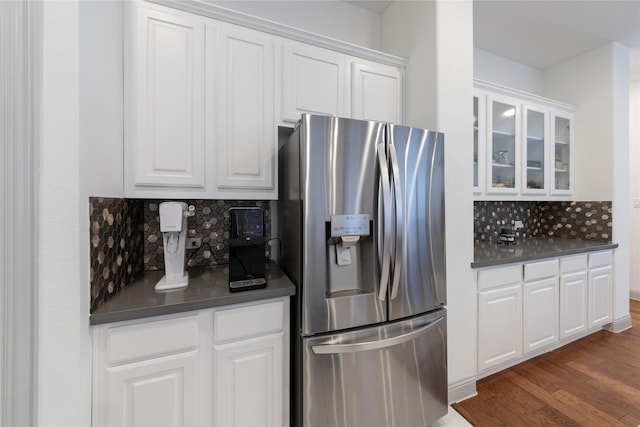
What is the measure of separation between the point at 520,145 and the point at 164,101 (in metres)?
2.98

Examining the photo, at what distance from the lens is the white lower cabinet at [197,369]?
3.15 ft

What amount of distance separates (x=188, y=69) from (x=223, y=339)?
1.35 m

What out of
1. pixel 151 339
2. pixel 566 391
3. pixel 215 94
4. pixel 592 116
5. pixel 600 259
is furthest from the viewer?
pixel 592 116

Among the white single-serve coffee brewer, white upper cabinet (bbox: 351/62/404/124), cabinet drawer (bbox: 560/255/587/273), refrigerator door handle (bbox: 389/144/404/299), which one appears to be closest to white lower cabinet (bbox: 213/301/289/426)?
the white single-serve coffee brewer

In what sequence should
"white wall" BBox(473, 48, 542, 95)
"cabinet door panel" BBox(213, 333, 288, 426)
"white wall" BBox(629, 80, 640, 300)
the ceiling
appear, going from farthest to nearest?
"white wall" BBox(629, 80, 640, 300)
"white wall" BBox(473, 48, 542, 95)
the ceiling
"cabinet door panel" BBox(213, 333, 288, 426)

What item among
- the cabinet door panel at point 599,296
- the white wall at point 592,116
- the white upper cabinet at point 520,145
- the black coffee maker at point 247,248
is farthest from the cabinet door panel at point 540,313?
the black coffee maker at point 247,248

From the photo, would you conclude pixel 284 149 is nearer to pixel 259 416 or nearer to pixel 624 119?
pixel 259 416

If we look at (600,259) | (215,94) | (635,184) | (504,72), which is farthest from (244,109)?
(635,184)

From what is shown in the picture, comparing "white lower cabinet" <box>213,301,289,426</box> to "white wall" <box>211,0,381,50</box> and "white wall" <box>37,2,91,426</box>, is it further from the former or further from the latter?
"white wall" <box>211,0,381,50</box>

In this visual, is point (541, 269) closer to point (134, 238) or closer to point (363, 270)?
point (363, 270)

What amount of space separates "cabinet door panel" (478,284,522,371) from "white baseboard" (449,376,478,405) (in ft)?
0.43

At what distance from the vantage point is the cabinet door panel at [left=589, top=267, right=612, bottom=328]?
2.38 metres

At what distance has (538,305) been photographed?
2.03 metres

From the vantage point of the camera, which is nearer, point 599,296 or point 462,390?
point 462,390
